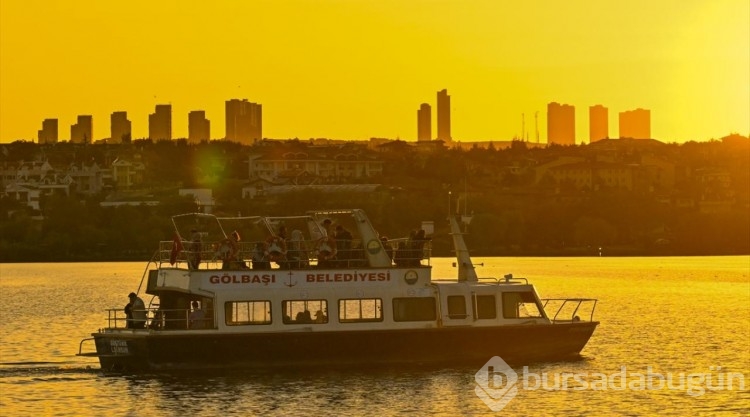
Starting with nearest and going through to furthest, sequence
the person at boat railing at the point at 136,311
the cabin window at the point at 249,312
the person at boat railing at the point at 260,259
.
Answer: the cabin window at the point at 249,312
the person at boat railing at the point at 136,311
the person at boat railing at the point at 260,259

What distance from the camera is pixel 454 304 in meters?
52.0

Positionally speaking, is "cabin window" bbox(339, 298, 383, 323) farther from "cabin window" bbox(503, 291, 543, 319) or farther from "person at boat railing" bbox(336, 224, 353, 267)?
"cabin window" bbox(503, 291, 543, 319)

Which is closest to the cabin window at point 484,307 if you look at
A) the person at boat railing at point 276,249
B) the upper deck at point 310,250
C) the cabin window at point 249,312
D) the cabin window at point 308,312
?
the upper deck at point 310,250

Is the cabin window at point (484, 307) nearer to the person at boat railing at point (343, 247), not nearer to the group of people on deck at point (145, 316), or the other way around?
the person at boat railing at point (343, 247)

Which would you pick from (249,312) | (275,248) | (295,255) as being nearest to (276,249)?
(275,248)

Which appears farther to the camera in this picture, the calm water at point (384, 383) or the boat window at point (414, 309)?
the boat window at point (414, 309)

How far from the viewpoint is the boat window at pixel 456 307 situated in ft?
170

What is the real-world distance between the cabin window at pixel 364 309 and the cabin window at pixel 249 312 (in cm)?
226

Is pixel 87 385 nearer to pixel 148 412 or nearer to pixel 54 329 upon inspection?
pixel 148 412

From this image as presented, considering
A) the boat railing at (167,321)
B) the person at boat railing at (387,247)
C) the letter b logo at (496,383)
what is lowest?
the letter b logo at (496,383)

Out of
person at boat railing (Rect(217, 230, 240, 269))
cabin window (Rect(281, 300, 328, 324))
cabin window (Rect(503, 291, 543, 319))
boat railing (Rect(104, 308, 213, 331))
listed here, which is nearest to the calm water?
boat railing (Rect(104, 308, 213, 331))

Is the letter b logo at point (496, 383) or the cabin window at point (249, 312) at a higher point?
the cabin window at point (249, 312)

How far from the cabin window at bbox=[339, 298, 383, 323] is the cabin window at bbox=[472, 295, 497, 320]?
9.95 feet

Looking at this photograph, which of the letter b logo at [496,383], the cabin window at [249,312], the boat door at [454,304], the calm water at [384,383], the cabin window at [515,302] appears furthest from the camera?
the cabin window at [515,302]
